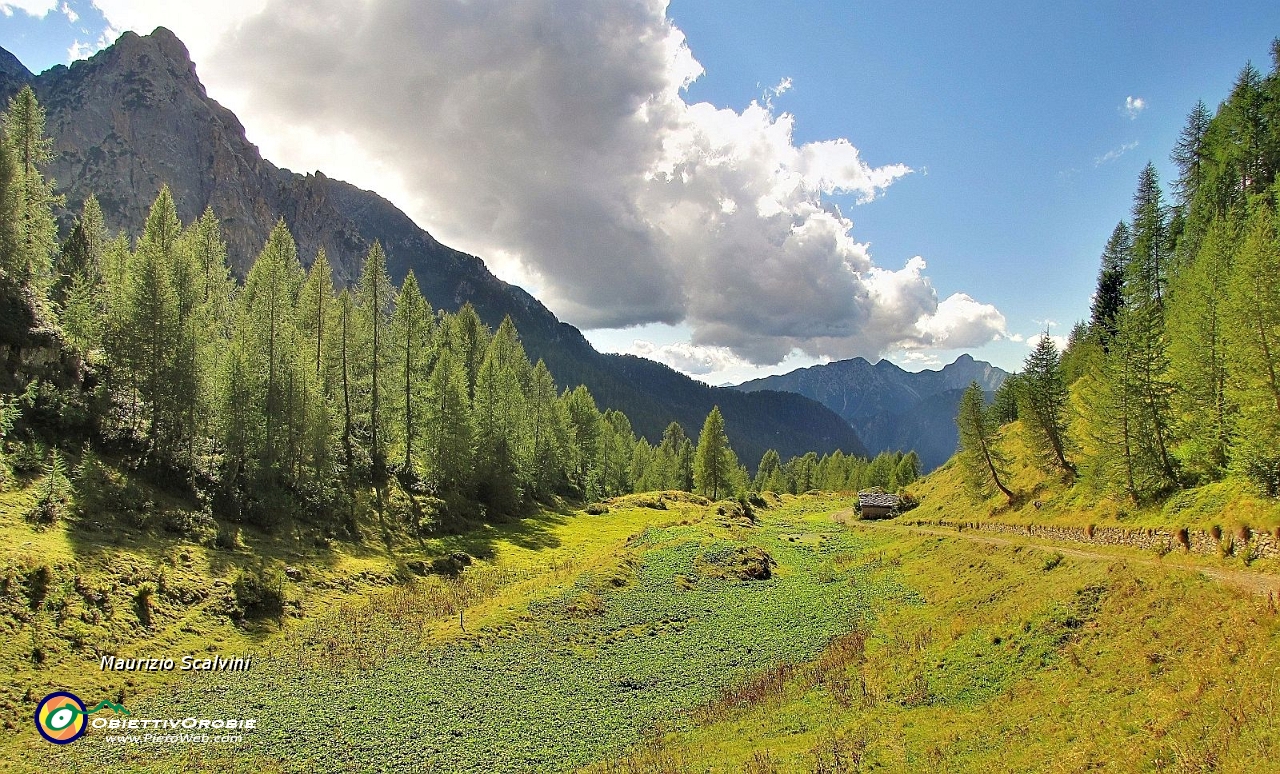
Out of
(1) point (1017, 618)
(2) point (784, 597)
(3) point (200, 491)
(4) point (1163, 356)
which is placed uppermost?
(4) point (1163, 356)

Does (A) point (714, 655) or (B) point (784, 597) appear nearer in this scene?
(A) point (714, 655)

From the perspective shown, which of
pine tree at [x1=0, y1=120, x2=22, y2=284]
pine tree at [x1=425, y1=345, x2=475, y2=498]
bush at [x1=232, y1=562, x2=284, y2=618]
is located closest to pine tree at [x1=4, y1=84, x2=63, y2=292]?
pine tree at [x1=0, y1=120, x2=22, y2=284]

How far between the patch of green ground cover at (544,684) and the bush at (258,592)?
6656mm

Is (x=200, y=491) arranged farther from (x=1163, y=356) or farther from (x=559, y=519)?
(x=1163, y=356)

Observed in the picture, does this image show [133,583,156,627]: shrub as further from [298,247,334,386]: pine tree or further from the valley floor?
[298,247,334,386]: pine tree

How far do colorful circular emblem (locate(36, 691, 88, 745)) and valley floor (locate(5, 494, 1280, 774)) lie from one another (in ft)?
1.60

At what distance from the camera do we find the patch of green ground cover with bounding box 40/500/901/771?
1816 centimetres

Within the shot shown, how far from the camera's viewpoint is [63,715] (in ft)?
60.0

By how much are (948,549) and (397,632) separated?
4490cm

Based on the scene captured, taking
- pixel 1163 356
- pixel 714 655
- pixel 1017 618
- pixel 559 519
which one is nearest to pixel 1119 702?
pixel 1017 618

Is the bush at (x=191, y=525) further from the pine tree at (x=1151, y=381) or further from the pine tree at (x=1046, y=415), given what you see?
the pine tree at (x=1046, y=415)

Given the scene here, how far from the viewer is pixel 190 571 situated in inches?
1151

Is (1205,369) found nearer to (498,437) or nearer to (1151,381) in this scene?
(1151,381)

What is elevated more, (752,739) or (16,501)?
Result: (16,501)
